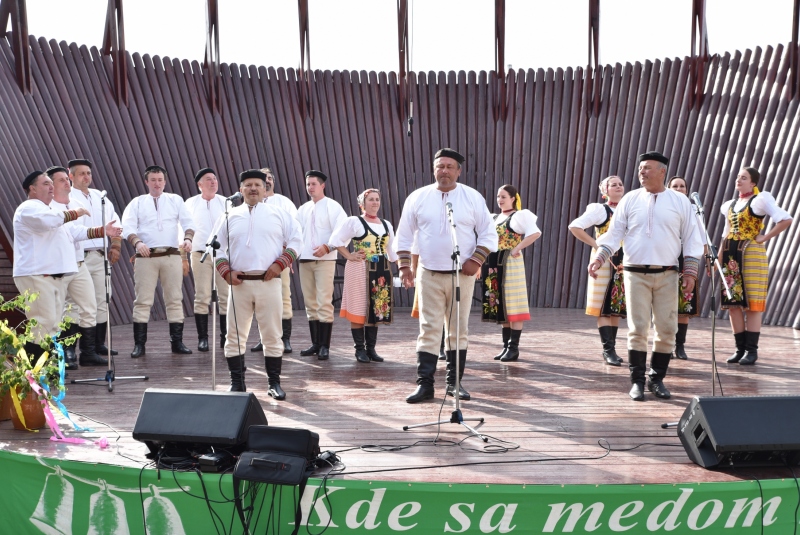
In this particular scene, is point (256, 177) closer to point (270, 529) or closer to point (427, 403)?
point (427, 403)

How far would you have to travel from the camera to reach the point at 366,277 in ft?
21.5

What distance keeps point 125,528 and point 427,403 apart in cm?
199

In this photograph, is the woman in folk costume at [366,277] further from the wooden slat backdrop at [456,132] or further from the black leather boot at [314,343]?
the wooden slat backdrop at [456,132]

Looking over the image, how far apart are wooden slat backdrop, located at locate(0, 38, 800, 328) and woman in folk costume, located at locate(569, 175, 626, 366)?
319 centimetres

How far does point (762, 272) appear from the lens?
6305 millimetres

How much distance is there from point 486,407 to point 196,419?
1.90m

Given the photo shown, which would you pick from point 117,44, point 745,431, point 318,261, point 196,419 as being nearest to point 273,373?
point 196,419

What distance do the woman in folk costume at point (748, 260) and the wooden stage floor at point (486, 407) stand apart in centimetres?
25

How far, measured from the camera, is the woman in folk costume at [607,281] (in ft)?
20.2

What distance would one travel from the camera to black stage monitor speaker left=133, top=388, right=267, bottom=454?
3496 millimetres

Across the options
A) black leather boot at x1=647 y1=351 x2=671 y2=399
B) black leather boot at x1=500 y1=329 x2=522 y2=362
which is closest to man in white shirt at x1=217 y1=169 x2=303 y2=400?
black leather boot at x1=500 y1=329 x2=522 y2=362

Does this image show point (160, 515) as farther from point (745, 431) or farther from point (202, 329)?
point (202, 329)

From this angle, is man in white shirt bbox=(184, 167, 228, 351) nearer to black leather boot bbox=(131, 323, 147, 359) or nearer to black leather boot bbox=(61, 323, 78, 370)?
black leather boot bbox=(131, 323, 147, 359)

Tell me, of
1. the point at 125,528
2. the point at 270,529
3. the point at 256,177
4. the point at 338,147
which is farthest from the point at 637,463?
the point at 338,147
